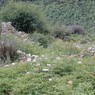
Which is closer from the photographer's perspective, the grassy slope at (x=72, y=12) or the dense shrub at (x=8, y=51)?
the dense shrub at (x=8, y=51)

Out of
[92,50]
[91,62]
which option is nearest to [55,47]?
[92,50]

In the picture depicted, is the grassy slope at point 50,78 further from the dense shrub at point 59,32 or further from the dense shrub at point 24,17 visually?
the dense shrub at point 59,32

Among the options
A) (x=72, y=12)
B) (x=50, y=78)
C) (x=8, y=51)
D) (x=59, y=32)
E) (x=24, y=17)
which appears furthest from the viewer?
(x=72, y=12)

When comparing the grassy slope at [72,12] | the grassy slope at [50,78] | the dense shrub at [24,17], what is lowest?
the grassy slope at [72,12]

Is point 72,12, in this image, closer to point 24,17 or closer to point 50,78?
point 24,17

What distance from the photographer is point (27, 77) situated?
4.27 metres

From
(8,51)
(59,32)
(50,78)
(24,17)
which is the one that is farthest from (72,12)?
(50,78)

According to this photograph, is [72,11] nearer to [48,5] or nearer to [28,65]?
[48,5]

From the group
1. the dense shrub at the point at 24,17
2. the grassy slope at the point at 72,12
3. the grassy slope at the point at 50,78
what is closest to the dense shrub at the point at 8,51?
the grassy slope at the point at 50,78

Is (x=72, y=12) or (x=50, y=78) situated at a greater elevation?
(x=50, y=78)

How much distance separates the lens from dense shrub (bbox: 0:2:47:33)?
11.4m

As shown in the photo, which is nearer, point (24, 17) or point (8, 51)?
point (8, 51)

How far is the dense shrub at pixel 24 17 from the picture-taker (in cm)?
1137

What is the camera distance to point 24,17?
37.5 ft
